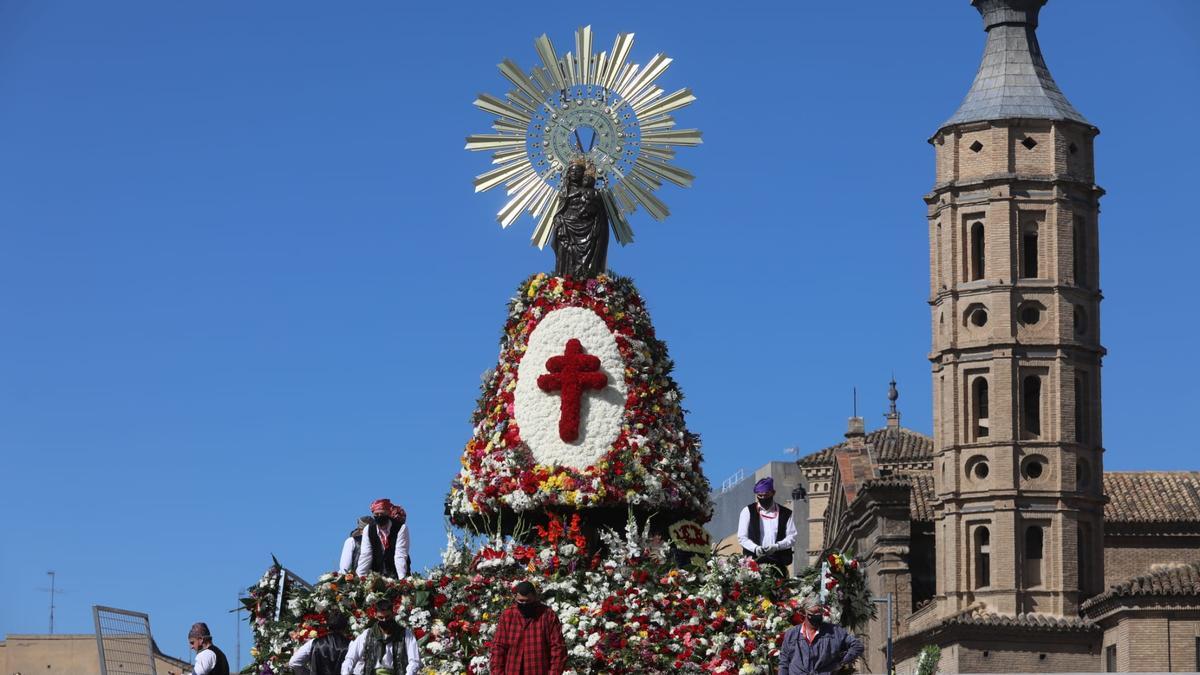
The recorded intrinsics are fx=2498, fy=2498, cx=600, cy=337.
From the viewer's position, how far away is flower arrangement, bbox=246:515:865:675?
2159 cm

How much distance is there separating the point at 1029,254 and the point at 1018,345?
330 cm

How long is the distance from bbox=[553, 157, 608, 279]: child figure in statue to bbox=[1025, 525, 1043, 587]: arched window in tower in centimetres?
6019

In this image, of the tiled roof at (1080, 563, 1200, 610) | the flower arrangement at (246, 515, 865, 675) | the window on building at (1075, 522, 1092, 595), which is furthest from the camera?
the window on building at (1075, 522, 1092, 595)

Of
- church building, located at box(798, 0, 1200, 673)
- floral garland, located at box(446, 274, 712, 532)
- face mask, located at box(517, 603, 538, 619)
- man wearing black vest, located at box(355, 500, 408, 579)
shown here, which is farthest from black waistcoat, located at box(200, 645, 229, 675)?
church building, located at box(798, 0, 1200, 673)

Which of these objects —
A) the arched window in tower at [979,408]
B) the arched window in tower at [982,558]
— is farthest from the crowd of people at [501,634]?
the arched window in tower at [979,408]

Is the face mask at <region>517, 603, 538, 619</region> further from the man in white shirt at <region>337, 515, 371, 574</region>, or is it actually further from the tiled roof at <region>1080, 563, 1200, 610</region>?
the tiled roof at <region>1080, 563, 1200, 610</region>

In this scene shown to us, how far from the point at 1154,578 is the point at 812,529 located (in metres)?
32.3

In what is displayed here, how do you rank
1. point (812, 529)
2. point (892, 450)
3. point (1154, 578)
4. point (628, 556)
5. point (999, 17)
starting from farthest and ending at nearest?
point (812, 529) < point (892, 450) < point (999, 17) < point (1154, 578) < point (628, 556)

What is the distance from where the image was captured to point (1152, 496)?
8850 centimetres

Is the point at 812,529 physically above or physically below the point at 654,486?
above

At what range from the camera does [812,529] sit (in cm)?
10606

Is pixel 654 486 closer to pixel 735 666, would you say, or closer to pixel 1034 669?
pixel 735 666

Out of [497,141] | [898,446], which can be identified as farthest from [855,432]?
[497,141]

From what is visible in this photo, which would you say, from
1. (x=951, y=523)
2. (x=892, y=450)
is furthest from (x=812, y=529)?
(x=951, y=523)
